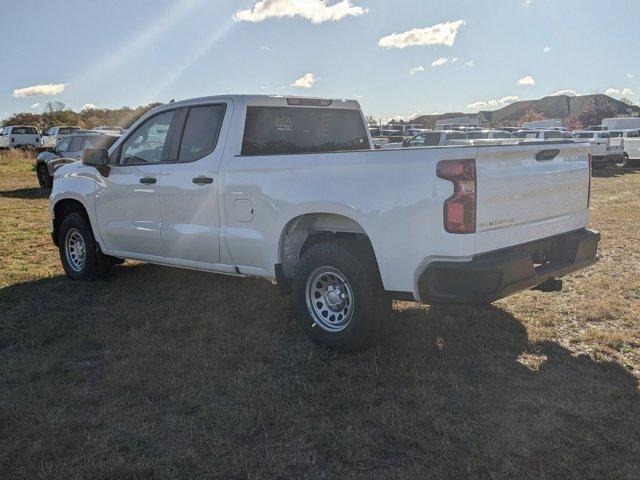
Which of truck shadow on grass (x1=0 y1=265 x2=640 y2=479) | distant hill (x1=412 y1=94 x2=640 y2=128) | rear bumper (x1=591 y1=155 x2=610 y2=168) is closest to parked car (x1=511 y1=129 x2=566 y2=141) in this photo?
rear bumper (x1=591 y1=155 x2=610 y2=168)

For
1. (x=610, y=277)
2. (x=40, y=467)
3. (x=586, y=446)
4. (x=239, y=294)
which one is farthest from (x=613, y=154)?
(x=40, y=467)

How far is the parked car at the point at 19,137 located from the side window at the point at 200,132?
3757 cm

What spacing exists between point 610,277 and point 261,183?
13.7ft

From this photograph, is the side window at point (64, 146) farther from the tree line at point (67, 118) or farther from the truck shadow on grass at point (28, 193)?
the tree line at point (67, 118)

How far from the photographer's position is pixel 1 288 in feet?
21.5

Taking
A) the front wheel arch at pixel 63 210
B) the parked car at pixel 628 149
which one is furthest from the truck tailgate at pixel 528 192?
the parked car at pixel 628 149

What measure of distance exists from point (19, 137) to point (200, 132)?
38956mm

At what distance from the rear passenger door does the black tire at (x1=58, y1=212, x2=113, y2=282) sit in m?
1.35

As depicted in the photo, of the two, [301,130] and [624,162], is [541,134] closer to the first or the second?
[624,162]

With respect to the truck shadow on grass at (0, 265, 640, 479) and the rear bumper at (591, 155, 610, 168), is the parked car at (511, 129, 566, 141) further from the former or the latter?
the truck shadow on grass at (0, 265, 640, 479)

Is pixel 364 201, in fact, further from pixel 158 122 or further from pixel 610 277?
pixel 610 277

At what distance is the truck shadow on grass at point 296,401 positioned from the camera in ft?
9.99

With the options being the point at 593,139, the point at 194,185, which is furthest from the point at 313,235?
the point at 593,139

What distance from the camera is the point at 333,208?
4.27 m
